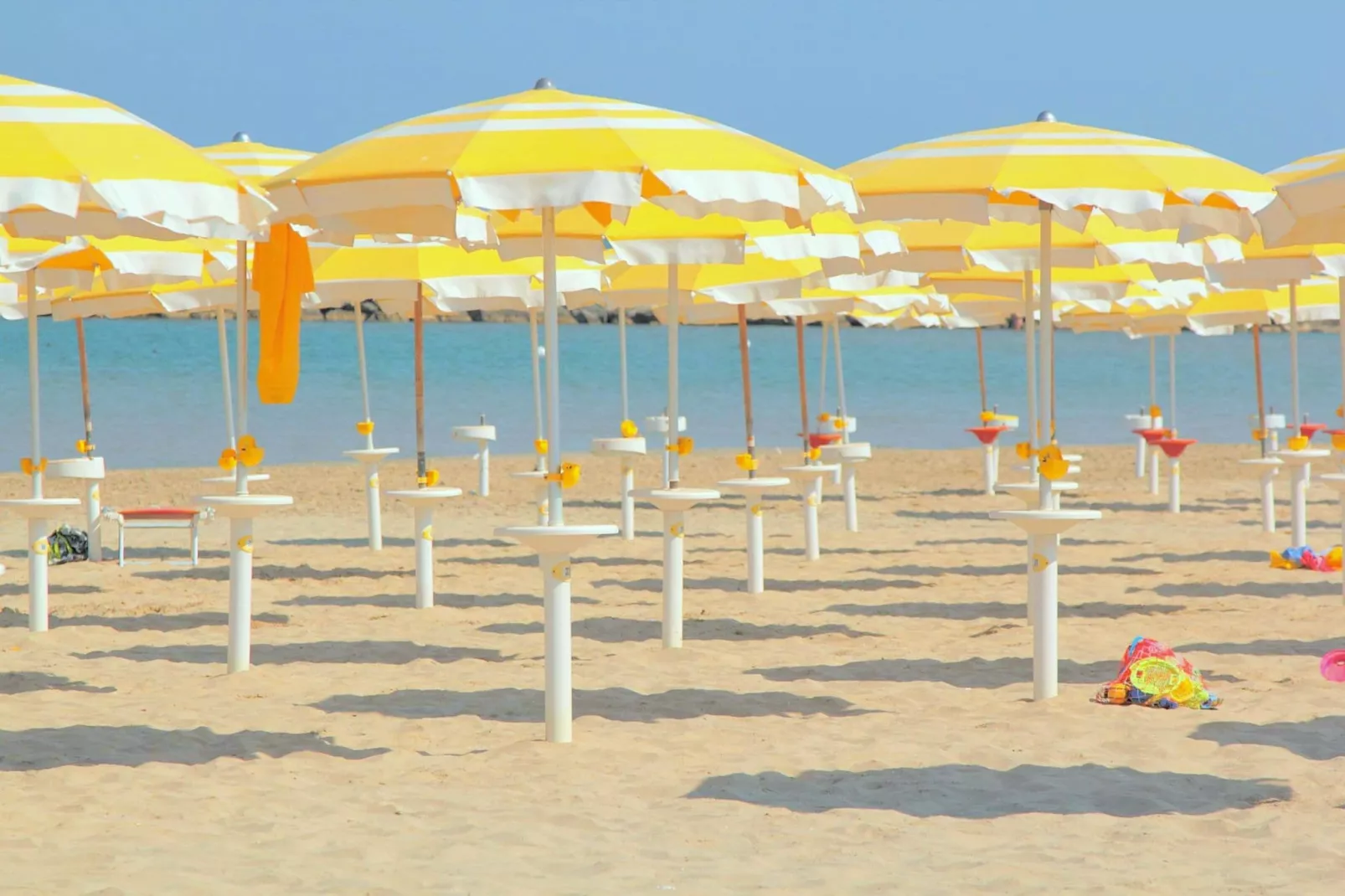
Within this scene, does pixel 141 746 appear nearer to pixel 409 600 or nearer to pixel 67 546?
pixel 409 600

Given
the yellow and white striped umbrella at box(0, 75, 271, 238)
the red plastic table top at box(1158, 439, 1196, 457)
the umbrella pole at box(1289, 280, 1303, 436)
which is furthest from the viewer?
the red plastic table top at box(1158, 439, 1196, 457)

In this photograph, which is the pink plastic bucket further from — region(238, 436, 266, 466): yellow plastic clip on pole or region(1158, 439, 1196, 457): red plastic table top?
region(1158, 439, 1196, 457): red plastic table top

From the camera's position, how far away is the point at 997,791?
5457 millimetres

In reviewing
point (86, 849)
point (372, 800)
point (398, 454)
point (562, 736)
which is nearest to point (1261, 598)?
point (562, 736)

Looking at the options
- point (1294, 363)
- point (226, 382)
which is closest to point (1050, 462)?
point (1294, 363)

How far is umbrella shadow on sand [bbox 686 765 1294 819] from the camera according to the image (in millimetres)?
5230

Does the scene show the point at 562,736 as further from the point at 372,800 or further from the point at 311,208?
the point at 311,208

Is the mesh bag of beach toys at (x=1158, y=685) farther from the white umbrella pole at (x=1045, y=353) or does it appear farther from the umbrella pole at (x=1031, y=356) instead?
the umbrella pole at (x=1031, y=356)

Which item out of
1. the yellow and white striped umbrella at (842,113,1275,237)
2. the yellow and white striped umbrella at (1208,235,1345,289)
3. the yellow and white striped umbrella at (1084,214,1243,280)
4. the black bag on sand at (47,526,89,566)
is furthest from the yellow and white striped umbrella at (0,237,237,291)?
the yellow and white striped umbrella at (1208,235,1345,289)

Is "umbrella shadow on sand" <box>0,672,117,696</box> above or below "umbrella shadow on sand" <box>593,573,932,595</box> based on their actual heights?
above

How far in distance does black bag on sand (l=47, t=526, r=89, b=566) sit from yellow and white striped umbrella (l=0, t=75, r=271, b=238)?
6.56 metres

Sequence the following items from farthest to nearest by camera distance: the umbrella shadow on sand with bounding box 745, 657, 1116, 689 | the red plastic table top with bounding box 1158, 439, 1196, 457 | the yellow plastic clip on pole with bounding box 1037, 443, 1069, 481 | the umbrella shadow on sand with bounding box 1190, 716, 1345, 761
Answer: the red plastic table top with bounding box 1158, 439, 1196, 457 < the umbrella shadow on sand with bounding box 745, 657, 1116, 689 < the yellow plastic clip on pole with bounding box 1037, 443, 1069, 481 < the umbrella shadow on sand with bounding box 1190, 716, 1345, 761

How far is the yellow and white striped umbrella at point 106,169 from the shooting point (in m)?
5.20

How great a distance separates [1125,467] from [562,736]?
1780 cm
